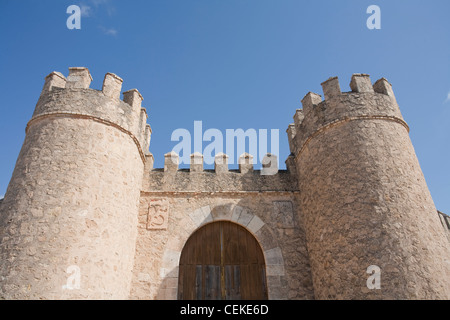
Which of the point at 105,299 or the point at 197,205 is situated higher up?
the point at 197,205

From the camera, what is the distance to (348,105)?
6.55 meters

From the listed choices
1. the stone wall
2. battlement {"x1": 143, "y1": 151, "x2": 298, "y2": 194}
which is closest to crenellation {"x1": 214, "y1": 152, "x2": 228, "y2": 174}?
battlement {"x1": 143, "y1": 151, "x2": 298, "y2": 194}

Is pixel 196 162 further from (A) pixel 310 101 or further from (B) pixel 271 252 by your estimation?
(A) pixel 310 101

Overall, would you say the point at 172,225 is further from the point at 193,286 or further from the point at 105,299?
the point at 105,299

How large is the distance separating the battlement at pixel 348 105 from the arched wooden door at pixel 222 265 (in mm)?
2507

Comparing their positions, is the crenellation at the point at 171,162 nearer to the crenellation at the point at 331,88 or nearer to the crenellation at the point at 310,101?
the crenellation at the point at 310,101

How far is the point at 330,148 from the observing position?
6410 mm

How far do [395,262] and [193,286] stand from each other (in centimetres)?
361

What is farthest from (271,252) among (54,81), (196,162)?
(54,81)

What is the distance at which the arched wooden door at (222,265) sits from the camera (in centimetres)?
619
